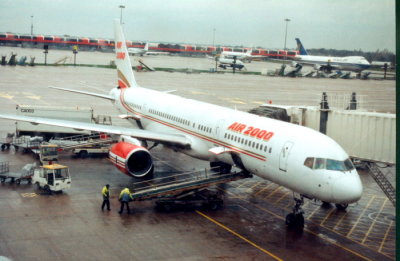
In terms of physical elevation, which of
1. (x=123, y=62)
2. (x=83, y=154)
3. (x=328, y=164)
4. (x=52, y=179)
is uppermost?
(x=123, y=62)

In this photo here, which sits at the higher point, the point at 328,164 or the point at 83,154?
the point at 328,164

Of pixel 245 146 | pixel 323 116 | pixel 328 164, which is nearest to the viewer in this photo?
pixel 328 164

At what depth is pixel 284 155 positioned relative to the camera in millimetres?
22469

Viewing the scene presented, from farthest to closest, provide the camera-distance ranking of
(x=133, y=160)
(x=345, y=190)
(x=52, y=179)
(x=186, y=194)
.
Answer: (x=133, y=160)
(x=52, y=179)
(x=186, y=194)
(x=345, y=190)

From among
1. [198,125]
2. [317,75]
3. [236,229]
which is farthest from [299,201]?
[317,75]

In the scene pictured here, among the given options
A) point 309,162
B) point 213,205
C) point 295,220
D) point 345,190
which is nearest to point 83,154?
point 213,205

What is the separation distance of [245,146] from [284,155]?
9.32 ft

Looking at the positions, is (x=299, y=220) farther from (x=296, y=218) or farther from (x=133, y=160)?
(x=133, y=160)

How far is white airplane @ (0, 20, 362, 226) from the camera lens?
69.3 feet

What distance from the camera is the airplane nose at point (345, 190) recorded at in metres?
20.4

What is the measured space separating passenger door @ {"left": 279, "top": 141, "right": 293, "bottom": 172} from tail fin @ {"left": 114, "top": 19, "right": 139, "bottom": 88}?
21.3 metres

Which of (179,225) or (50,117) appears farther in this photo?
(50,117)

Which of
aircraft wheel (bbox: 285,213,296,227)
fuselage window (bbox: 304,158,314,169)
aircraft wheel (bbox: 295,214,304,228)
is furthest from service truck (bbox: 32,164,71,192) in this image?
fuselage window (bbox: 304,158,314,169)

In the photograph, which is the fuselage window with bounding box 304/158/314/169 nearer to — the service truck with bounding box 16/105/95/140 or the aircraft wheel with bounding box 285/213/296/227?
the aircraft wheel with bounding box 285/213/296/227
